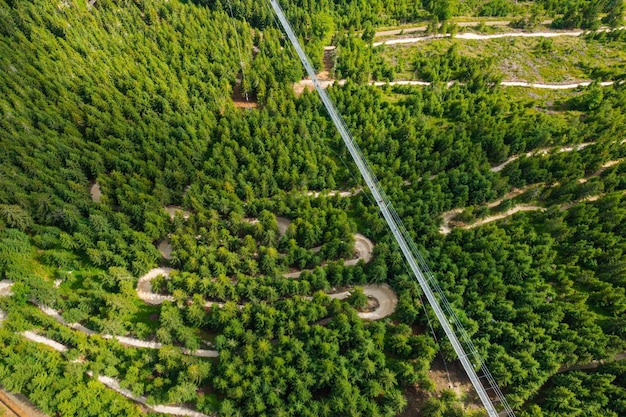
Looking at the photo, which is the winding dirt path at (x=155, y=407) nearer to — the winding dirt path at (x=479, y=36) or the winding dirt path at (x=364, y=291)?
the winding dirt path at (x=364, y=291)

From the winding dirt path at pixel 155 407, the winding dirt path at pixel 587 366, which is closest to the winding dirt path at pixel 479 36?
the winding dirt path at pixel 587 366

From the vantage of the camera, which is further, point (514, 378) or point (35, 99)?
point (35, 99)

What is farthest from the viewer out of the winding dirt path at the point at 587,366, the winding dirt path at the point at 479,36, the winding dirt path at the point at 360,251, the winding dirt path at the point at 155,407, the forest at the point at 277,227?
the winding dirt path at the point at 479,36

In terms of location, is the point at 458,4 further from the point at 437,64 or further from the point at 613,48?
the point at 613,48

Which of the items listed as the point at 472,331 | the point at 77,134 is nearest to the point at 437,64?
the point at 472,331

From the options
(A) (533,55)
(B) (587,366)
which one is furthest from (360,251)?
(A) (533,55)

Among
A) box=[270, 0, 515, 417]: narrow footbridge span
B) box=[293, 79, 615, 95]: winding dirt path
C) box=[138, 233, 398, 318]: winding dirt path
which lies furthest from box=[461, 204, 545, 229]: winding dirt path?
box=[293, 79, 615, 95]: winding dirt path
